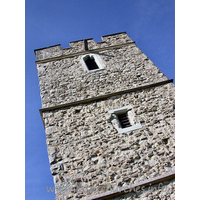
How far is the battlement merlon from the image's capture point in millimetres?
8438

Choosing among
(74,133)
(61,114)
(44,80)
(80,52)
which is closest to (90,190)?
(74,133)

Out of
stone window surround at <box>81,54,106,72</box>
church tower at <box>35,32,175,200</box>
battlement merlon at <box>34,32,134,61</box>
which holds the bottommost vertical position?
church tower at <box>35,32,175,200</box>

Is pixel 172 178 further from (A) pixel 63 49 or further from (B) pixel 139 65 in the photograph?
(A) pixel 63 49

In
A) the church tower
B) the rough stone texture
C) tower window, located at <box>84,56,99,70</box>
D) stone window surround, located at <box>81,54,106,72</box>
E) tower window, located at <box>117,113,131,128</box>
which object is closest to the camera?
the church tower

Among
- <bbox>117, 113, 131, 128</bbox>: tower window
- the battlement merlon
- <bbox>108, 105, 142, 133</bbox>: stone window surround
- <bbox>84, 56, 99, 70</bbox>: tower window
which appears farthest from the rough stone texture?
<bbox>117, 113, 131, 128</bbox>: tower window

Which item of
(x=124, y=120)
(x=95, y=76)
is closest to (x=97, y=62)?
(x=95, y=76)

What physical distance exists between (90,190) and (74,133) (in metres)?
1.43

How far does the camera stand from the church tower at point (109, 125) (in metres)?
4.06

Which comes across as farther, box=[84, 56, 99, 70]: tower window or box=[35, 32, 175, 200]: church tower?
box=[84, 56, 99, 70]: tower window

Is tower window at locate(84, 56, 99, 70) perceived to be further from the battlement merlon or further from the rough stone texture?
the battlement merlon

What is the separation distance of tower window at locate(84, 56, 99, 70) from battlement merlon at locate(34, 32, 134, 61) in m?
0.45

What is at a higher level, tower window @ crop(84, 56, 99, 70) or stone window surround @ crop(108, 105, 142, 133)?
tower window @ crop(84, 56, 99, 70)

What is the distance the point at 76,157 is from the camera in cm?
457

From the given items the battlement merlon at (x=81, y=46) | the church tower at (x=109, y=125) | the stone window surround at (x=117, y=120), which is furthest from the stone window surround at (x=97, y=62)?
the stone window surround at (x=117, y=120)
